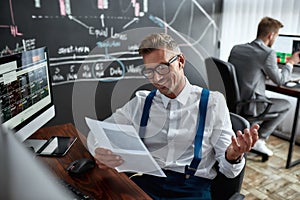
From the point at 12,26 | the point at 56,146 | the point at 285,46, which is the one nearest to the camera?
the point at 56,146

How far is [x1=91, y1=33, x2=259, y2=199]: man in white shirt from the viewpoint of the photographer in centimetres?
126

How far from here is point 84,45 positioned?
264 centimetres

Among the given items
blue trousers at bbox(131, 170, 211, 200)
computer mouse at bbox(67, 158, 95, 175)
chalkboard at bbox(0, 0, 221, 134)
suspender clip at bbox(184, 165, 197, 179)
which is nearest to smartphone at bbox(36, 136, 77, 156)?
computer mouse at bbox(67, 158, 95, 175)

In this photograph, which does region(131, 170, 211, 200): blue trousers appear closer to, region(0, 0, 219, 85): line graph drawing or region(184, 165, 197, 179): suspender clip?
region(184, 165, 197, 179): suspender clip

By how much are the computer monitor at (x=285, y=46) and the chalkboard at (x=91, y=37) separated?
0.80 metres

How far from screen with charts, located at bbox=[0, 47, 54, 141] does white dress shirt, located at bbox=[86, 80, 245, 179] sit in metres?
0.33

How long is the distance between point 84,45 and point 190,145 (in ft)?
5.44

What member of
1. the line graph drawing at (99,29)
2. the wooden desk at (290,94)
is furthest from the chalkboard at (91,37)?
the wooden desk at (290,94)

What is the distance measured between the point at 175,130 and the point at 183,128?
4 centimetres

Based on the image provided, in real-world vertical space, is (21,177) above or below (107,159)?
above

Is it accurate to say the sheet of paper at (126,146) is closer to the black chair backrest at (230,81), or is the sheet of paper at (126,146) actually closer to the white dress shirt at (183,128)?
the white dress shirt at (183,128)

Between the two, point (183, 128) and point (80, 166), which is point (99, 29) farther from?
point (80, 166)

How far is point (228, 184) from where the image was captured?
3.95ft

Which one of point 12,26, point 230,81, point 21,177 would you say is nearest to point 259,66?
point 230,81
